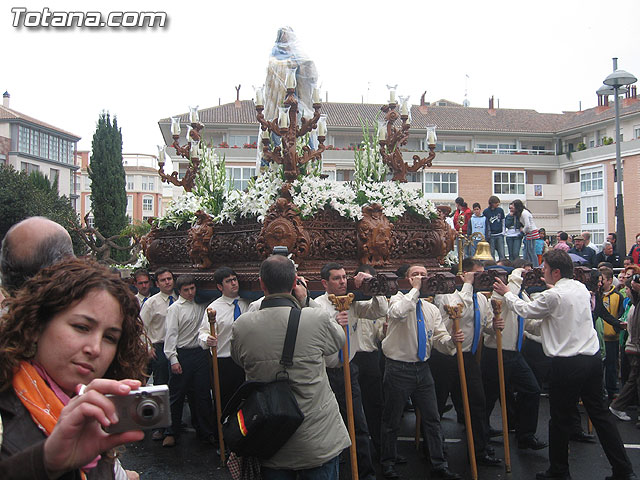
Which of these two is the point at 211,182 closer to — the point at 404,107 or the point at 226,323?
the point at 226,323

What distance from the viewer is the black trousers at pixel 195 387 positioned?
24.0 feet

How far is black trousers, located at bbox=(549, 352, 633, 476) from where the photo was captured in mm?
5824

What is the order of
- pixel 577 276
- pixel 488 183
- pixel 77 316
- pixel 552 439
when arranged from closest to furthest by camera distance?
pixel 77 316 → pixel 552 439 → pixel 577 276 → pixel 488 183

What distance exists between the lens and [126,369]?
2.18 m

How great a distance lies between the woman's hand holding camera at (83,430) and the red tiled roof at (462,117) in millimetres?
39722

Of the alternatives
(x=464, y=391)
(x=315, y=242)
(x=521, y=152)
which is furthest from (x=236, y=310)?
(x=521, y=152)

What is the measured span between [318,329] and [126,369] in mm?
1886

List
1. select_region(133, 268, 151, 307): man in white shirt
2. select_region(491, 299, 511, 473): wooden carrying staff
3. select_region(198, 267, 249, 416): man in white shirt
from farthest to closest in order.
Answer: select_region(133, 268, 151, 307): man in white shirt
select_region(198, 267, 249, 416): man in white shirt
select_region(491, 299, 511, 473): wooden carrying staff

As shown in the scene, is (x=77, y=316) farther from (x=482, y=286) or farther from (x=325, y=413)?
(x=482, y=286)

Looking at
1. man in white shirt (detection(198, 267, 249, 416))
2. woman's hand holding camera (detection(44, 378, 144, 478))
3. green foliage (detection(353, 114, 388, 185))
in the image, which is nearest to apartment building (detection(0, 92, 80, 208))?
green foliage (detection(353, 114, 388, 185))

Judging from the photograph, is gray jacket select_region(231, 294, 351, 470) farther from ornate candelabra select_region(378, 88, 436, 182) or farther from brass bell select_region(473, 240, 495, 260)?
ornate candelabra select_region(378, 88, 436, 182)

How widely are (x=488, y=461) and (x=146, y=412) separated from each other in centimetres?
567

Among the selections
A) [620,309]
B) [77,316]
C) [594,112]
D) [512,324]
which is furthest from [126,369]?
[594,112]

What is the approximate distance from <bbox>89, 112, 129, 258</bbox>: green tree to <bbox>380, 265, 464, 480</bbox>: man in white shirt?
35563mm
